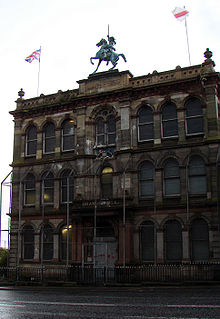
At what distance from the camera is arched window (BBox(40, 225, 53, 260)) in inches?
1220

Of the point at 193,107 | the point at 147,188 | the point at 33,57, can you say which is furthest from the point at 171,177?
the point at 33,57

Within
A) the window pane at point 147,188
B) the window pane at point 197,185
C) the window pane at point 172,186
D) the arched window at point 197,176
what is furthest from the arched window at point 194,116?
the window pane at point 147,188

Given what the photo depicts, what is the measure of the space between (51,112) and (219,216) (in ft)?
50.5

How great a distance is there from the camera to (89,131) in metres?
31.2

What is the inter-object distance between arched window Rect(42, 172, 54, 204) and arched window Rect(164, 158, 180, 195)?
8971 mm

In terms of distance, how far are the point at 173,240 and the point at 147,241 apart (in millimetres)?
1779

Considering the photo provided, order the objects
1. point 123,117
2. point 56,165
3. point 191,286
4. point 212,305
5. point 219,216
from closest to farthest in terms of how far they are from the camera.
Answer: point 212,305
point 191,286
point 219,216
point 123,117
point 56,165

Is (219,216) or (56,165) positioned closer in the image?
(219,216)

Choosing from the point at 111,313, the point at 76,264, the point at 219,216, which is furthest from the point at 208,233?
the point at 111,313

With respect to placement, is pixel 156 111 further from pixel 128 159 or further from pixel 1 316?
pixel 1 316

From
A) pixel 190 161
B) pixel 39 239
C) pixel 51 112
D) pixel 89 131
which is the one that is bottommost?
pixel 39 239

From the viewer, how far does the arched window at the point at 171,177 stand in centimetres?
2778

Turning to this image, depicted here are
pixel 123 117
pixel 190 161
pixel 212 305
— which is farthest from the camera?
pixel 123 117

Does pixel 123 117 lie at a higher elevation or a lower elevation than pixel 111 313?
higher
